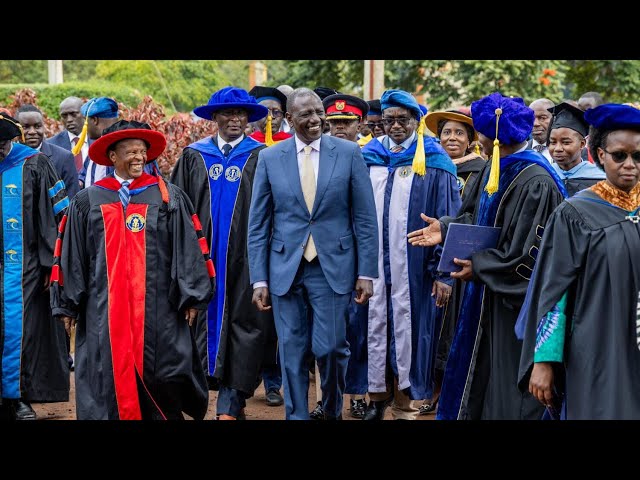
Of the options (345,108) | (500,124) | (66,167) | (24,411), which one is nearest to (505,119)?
(500,124)

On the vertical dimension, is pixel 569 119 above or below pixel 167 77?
below

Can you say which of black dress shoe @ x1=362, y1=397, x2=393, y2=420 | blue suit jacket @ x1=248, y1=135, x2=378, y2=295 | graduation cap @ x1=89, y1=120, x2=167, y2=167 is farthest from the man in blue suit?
black dress shoe @ x1=362, y1=397, x2=393, y2=420

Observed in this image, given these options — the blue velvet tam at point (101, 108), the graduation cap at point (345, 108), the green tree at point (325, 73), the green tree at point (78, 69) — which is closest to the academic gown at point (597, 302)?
the graduation cap at point (345, 108)

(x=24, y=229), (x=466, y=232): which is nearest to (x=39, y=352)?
(x=24, y=229)

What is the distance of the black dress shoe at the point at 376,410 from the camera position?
8047 millimetres

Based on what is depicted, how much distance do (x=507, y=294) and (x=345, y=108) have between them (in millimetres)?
3750

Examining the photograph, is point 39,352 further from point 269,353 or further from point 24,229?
point 269,353

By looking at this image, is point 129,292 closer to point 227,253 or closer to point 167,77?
point 227,253

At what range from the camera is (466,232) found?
6.30 m

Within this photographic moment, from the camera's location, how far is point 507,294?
20.1ft

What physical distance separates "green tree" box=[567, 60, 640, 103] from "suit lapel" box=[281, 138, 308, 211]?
14.1 metres

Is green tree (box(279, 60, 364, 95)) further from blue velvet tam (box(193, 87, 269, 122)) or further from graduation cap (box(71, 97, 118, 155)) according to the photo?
blue velvet tam (box(193, 87, 269, 122))

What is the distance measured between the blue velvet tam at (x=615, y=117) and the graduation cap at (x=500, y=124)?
134 cm

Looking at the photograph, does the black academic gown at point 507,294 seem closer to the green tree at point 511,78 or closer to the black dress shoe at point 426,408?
the black dress shoe at point 426,408
